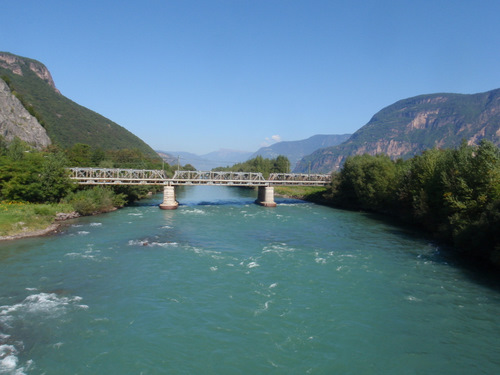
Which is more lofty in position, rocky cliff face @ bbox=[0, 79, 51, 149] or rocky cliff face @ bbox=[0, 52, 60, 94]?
rocky cliff face @ bbox=[0, 52, 60, 94]

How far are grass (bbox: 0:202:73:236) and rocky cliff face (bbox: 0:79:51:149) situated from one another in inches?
2438

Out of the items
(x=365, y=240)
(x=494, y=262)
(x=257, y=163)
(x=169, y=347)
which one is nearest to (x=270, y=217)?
(x=365, y=240)

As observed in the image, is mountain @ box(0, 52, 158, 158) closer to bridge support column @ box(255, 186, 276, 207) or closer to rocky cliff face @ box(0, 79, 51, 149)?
rocky cliff face @ box(0, 79, 51, 149)

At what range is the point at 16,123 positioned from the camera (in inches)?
4008

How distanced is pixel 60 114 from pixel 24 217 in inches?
5492

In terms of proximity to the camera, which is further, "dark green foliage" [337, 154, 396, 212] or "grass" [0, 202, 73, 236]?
"dark green foliage" [337, 154, 396, 212]

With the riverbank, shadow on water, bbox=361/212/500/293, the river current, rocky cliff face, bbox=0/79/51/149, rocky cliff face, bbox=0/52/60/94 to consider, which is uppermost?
rocky cliff face, bbox=0/52/60/94

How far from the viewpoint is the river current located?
14797 millimetres

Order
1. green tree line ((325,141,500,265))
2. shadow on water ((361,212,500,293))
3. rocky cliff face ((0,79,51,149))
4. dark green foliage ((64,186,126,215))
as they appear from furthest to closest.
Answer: rocky cliff face ((0,79,51,149))
dark green foliage ((64,186,126,215))
green tree line ((325,141,500,265))
shadow on water ((361,212,500,293))

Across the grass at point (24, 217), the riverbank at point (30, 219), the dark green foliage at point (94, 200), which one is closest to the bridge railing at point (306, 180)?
the dark green foliage at point (94, 200)

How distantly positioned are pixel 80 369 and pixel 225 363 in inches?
235

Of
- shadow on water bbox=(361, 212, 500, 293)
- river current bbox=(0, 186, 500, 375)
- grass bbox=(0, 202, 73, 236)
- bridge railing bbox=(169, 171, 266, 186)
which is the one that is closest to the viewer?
river current bbox=(0, 186, 500, 375)

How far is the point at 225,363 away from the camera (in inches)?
575

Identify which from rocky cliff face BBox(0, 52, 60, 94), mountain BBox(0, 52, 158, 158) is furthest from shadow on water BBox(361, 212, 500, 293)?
rocky cliff face BBox(0, 52, 60, 94)
